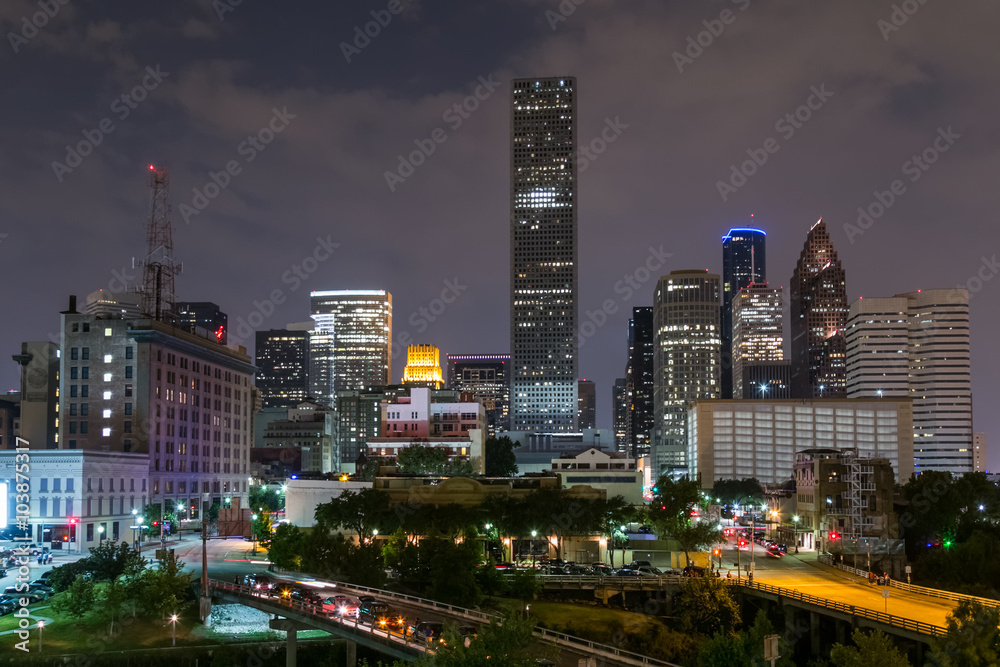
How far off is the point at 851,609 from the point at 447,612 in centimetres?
2888

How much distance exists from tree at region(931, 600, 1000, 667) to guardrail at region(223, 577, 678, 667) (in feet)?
49.8

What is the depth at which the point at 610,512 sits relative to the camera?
4080 inches

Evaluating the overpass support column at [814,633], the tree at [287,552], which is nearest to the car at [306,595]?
the tree at [287,552]

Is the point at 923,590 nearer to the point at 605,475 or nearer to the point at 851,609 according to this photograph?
the point at 851,609

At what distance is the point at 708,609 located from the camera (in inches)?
2995

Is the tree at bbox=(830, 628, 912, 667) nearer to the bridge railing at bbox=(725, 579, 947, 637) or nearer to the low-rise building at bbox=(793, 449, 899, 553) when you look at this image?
the bridge railing at bbox=(725, 579, 947, 637)

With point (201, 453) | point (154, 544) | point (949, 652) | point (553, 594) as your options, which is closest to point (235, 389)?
point (201, 453)

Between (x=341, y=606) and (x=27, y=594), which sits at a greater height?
(x=341, y=606)

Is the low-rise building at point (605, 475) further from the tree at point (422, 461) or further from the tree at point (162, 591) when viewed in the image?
the tree at point (162, 591)

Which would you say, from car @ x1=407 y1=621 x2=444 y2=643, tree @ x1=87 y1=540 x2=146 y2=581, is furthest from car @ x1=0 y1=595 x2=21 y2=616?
car @ x1=407 y1=621 x2=444 y2=643

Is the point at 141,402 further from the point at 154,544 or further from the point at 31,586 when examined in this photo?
the point at 31,586

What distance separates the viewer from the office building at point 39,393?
15112 centimetres

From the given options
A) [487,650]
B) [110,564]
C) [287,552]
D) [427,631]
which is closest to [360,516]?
[287,552]

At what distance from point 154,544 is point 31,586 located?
115 feet
